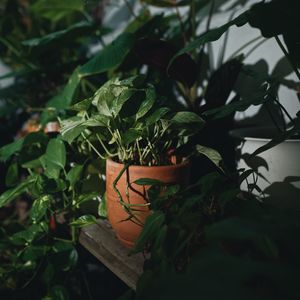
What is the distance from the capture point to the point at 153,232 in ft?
1.61

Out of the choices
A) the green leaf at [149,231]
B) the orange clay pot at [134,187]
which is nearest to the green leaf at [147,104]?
the orange clay pot at [134,187]

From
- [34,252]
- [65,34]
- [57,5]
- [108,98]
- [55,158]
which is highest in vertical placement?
[57,5]

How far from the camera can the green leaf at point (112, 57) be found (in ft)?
2.85

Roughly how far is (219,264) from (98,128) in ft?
1.52

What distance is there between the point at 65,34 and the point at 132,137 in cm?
79

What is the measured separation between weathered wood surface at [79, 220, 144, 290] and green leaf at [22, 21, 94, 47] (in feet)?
2.37

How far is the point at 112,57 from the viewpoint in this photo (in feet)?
2.88

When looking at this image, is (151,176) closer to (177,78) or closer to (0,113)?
(177,78)

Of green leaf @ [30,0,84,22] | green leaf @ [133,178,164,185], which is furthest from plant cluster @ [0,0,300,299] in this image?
green leaf @ [30,0,84,22]

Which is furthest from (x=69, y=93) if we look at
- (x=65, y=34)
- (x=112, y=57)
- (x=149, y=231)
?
(x=149, y=231)

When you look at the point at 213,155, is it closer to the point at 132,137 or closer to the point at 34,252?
the point at 132,137

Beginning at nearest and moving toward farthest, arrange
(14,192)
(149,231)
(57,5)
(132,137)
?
(149,231) → (132,137) → (14,192) → (57,5)

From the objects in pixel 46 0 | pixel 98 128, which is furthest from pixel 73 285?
pixel 46 0

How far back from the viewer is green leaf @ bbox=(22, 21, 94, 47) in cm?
110
